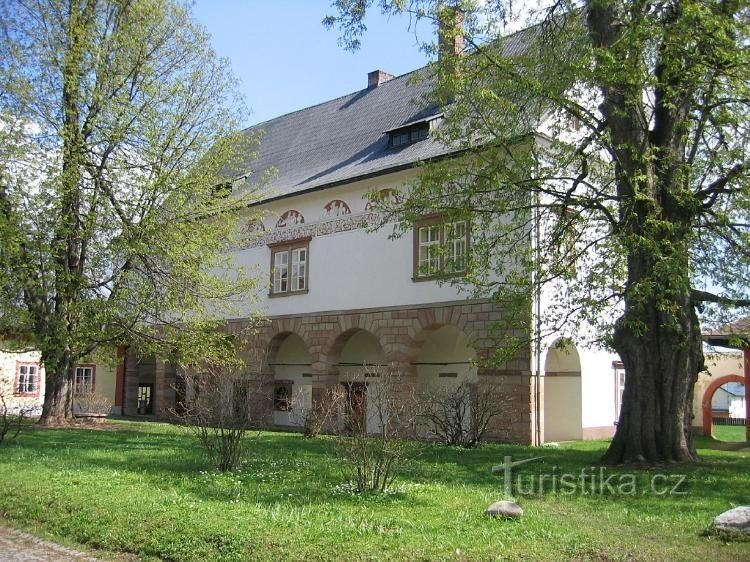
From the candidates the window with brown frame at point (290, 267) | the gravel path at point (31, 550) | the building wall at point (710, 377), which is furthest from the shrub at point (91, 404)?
the building wall at point (710, 377)

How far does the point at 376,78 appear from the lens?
28.0m

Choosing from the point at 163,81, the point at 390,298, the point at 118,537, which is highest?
the point at 163,81

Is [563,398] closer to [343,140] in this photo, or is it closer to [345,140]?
[345,140]

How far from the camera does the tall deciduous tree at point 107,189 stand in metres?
17.4

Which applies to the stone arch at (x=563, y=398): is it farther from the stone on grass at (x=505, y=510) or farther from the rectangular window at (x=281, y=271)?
the stone on grass at (x=505, y=510)

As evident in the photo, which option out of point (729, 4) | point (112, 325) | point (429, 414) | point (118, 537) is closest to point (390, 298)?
point (429, 414)

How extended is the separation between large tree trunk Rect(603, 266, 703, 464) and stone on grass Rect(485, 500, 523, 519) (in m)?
4.86

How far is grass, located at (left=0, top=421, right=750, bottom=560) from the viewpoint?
6406 millimetres

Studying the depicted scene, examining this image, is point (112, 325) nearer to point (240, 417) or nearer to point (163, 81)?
point (163, 81)

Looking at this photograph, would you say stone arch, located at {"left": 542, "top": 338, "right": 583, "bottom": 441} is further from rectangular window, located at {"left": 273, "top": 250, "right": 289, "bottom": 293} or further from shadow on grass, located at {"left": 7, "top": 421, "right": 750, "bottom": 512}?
rectangular window, located at {"left": 273, "top": 250, "right": 289, "bottom": 293}

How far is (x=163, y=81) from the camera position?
64.3 ft

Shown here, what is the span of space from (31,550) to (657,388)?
9.13 m

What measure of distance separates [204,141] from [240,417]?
11.0m
